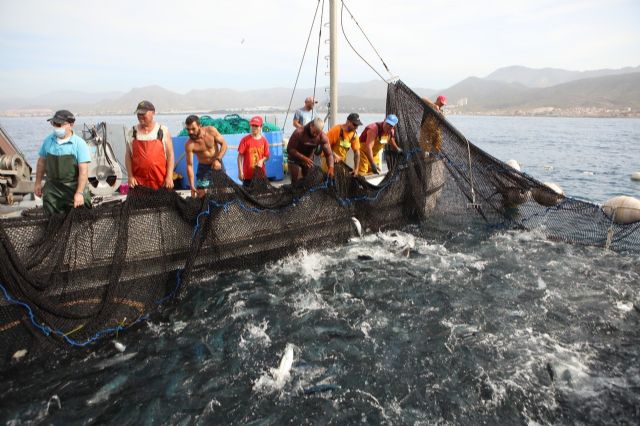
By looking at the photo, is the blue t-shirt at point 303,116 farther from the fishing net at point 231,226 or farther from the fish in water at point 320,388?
the fish in water at point 320,388

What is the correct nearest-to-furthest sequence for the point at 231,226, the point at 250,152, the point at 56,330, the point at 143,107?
the point at 56,330
the point at 143,107
the point at 231,226
the point at 250,152

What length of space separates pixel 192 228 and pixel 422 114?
587 centimetres

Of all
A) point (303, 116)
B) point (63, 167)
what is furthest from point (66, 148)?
point (303, 116)

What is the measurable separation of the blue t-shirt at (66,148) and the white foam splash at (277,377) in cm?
398

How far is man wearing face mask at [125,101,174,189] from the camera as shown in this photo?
6.04m

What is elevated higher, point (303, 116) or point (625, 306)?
point (303, 116)

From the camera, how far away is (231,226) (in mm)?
6520

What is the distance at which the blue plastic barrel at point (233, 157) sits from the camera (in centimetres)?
866

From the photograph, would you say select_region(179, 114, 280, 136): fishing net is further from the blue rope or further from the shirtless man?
the blue rope

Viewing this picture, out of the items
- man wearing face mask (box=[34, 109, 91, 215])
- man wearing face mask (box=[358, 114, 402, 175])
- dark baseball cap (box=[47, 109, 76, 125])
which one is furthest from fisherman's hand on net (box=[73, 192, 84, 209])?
man wearing face mask (box=[358, 114, 402, 175])

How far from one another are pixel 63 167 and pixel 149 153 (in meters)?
1.20

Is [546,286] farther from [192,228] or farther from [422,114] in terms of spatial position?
[192,228]

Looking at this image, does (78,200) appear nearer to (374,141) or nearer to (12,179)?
(12,179)

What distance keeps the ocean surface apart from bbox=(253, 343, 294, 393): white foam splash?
2 cm
